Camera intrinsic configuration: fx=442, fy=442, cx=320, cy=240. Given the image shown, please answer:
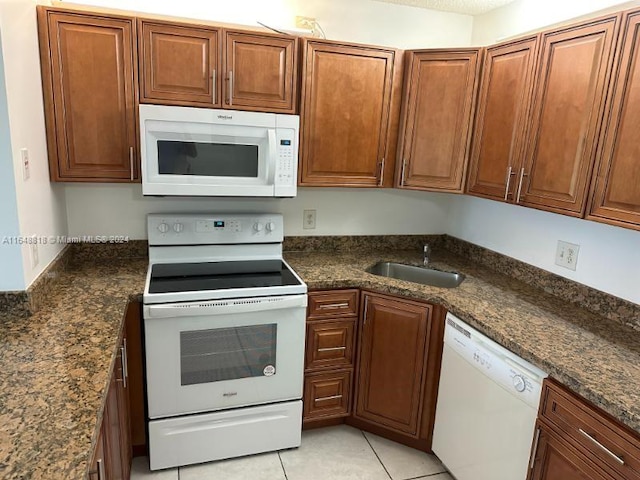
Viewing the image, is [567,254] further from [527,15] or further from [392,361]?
[527,15]

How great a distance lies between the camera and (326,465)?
222cm

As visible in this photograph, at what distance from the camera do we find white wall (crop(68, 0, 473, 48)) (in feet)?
7.52

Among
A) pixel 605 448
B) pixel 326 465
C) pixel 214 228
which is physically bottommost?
pixel 326 465

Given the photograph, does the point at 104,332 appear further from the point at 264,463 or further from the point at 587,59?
the point at 587,59

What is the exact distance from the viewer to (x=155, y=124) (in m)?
1.99

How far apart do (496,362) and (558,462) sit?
38 cm

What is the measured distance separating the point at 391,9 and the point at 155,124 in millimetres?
1548

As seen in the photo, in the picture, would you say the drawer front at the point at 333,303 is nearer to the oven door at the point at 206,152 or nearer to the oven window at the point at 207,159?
the oven door at the point at 206,152

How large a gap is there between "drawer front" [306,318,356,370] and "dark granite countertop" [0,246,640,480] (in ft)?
0.72

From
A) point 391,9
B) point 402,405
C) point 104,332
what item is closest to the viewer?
point 104,332

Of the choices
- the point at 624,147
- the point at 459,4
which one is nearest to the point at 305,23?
the point at 459,4

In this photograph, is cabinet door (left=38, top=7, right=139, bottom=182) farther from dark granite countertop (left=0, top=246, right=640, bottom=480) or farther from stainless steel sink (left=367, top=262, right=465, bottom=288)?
stainless steel sink (left=367, top=262, right=465, bottom=288)

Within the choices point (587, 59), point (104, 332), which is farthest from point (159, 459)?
point (587, 59)

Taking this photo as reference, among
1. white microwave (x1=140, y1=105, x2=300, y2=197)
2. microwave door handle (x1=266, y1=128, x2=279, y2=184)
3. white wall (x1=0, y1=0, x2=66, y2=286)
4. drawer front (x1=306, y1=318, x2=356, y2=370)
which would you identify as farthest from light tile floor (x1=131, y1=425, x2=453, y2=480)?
microwave door handle (x1=266, y1=128, x2=279, y2=184)
